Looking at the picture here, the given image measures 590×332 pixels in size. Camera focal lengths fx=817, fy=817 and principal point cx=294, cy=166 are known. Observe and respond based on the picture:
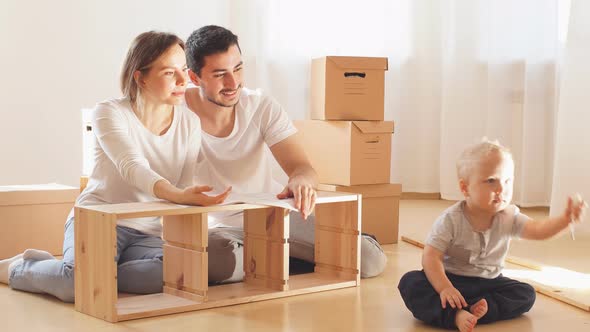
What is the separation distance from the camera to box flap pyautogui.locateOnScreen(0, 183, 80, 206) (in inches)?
101

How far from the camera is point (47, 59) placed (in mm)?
3537

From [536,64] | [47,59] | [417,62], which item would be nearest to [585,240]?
[536,64]

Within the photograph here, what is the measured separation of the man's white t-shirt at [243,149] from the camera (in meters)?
2.25

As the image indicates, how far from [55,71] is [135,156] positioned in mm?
1808

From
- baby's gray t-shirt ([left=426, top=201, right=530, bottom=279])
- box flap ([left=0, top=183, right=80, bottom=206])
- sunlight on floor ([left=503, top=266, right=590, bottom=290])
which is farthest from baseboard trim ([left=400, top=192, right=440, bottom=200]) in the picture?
baby's gray t-shirt ([left=426, top=201, right=530, bottom=279])

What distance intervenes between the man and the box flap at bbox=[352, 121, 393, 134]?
2.21 feet

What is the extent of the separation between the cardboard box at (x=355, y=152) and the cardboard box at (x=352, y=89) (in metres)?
0.05

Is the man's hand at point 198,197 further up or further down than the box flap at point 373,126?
further down

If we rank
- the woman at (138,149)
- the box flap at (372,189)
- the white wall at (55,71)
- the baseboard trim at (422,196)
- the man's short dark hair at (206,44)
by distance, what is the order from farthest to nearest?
1. the baseboard trim at (422,196)
2. the white wall at (55,71)
3. the box flap at (372,189)
4. the man's short dark hair at (206,44)
5. the woman at (138,149)

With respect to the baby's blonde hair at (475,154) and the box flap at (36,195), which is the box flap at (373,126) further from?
the baby's blonde hair at (475,154)

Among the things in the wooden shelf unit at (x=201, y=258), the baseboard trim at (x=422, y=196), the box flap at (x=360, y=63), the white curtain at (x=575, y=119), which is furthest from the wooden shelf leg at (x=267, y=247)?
the baseboard trim at (x=422, y=196)

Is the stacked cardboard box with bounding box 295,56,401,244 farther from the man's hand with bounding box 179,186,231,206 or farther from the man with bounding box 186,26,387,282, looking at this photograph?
the man's hand with bounding box 179,186,231,206

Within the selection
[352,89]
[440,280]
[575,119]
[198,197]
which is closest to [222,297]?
[198,197]

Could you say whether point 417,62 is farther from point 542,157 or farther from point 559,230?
point 559,230
